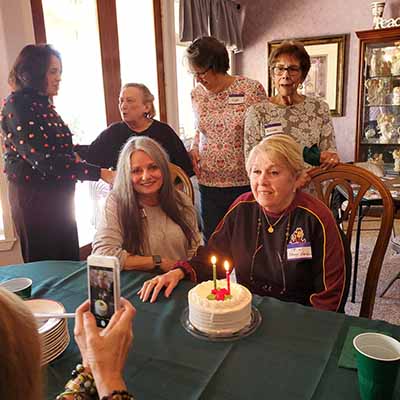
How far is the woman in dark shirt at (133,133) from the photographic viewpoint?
8.18 ft

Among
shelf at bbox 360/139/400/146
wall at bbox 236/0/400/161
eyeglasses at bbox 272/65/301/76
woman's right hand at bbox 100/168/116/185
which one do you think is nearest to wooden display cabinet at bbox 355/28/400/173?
shelf at bbox 360/139/400/146

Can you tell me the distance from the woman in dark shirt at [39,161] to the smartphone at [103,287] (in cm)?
140

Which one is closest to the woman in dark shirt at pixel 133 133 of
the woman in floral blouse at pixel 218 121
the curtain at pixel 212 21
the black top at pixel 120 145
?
the black top at pixel 120 145

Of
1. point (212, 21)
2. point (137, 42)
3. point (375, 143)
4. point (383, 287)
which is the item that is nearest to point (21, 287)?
point (383, 287)

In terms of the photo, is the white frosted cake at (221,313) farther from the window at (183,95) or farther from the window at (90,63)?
the window at (183,95)

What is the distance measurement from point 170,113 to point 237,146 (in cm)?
195

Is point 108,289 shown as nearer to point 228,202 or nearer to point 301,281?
point 301,281

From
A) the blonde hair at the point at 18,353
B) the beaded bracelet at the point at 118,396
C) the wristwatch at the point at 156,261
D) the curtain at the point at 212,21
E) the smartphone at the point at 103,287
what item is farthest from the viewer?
the curtain at the point at 212,21

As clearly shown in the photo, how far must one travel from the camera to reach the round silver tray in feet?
3.50

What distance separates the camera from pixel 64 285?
1419mm

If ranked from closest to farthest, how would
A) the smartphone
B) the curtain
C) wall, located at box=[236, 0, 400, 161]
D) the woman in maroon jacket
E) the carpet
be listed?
the smartphone → the woman in maroon jacket → the carpet → the curtain → wall, located at box=[236, 0, 400, 161]

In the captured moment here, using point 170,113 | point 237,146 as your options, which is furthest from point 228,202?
point 170,113

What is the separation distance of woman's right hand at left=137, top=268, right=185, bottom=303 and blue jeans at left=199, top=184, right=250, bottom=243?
1.14 metres

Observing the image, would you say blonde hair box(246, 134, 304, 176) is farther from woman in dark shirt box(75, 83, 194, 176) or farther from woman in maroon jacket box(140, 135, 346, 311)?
woman in dark shirt box(75, 83, 194, 176)
